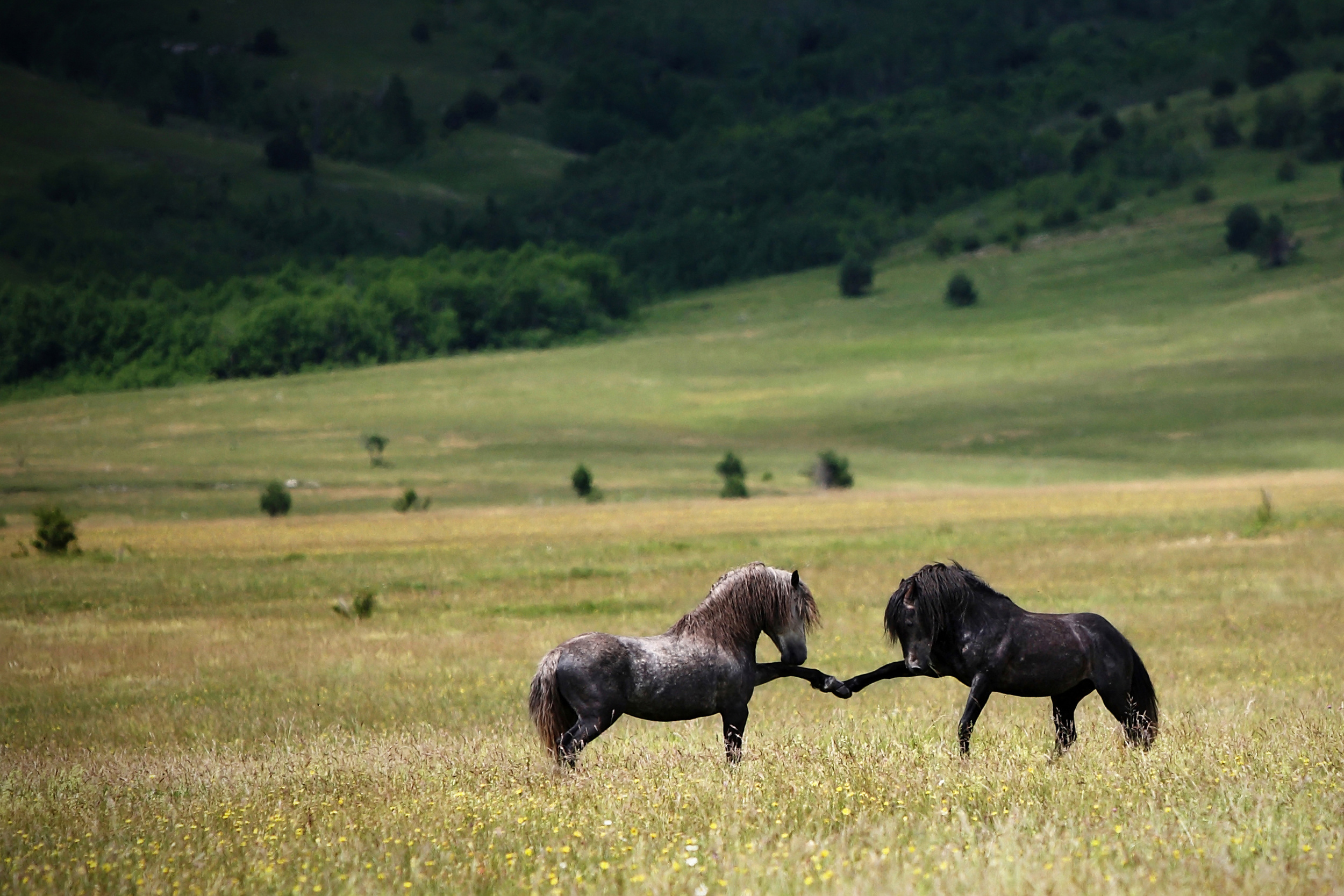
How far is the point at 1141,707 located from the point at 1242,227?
553 feet

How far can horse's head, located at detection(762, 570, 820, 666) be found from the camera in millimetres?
9391

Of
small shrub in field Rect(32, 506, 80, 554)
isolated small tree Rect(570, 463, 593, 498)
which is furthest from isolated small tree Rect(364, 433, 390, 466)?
small shrub in field Rect(32, 506, 80, 554)

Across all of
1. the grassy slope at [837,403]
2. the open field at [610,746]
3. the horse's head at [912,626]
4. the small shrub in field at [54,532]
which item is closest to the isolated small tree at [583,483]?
the grassy slope at [837,403]

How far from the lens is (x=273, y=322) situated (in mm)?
163375

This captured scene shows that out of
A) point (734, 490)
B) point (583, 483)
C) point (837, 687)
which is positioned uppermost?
point (837, 687)

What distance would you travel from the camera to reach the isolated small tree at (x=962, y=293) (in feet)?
527

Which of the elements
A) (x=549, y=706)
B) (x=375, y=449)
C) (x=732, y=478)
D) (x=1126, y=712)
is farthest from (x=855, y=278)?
(x=549, y=706)

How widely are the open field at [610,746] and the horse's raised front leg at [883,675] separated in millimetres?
517

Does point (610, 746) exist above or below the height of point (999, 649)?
below

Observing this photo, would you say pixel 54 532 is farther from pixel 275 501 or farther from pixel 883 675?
pixel 883 675

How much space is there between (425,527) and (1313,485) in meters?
35.5

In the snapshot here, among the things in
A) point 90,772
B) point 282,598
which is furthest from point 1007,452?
point 90,772

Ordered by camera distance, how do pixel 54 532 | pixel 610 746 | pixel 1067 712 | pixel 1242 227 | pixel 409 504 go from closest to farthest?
pixel 1067 712 < pixel 610 746 < pixel 54 532 < pixel 409 504 < pixel 1242 227

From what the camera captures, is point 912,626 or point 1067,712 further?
point 1067,712
